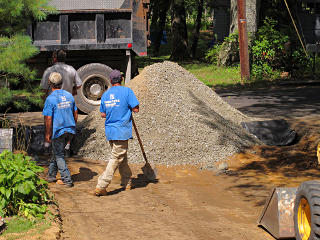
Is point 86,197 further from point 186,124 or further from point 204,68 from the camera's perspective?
point 204,68

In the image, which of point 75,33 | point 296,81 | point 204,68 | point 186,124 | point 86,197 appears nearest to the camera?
point 86,197

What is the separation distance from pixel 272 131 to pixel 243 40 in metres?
8.09

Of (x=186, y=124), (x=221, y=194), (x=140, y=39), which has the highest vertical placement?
(x=140, y=39)

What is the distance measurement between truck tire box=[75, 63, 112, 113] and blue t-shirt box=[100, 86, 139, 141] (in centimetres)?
529

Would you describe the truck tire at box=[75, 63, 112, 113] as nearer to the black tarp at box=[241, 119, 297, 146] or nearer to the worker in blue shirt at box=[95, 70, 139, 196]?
the black tarp at box=[241, 119, 297, 146]

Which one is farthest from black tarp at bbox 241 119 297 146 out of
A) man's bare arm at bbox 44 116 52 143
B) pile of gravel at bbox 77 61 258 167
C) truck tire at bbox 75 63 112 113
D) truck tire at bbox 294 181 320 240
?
truck tire at bbox 294 181 320 240

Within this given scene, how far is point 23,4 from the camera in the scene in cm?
744

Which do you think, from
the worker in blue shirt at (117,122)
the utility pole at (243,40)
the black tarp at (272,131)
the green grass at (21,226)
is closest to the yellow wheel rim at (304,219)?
the green grass at (21,226)

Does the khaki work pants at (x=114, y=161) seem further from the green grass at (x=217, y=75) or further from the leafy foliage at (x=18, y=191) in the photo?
the green grass at (x=217, y=75)

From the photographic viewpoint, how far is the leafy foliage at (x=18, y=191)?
518 centimetres

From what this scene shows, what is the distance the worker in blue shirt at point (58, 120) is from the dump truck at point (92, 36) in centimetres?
499

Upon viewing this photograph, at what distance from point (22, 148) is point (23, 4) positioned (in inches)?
101

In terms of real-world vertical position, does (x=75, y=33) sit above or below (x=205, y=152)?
above

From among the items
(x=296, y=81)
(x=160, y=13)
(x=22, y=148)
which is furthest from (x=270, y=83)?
(x=160, y=13)
